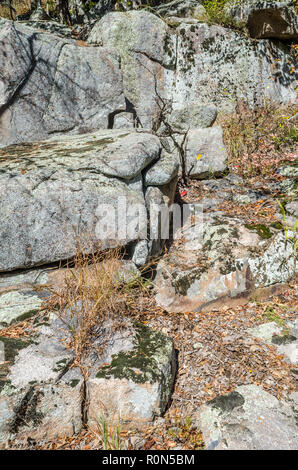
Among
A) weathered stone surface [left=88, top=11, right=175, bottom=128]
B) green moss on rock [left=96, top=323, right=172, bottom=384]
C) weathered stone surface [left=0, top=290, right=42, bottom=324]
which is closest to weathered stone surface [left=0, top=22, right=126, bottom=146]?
weathered stone surface [left=88, top=11, right=175, bottom=128]

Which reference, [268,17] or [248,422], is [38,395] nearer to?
[248,422]

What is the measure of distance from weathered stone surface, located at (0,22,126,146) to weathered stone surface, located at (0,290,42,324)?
3139 millimetres

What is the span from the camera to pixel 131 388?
89.0 inches

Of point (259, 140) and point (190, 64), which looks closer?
point (259, 140)

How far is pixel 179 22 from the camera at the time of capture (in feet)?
23.9

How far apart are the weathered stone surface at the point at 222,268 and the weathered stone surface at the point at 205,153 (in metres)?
1.86

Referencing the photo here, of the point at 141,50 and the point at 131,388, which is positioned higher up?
the point at 141,50

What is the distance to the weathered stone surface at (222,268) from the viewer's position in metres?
3.45

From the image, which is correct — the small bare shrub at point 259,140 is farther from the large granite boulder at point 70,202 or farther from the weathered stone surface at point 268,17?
the large granite boulder at point 70,202

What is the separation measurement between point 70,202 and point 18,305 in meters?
1.14

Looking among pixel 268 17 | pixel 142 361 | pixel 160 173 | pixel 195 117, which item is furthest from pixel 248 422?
pixel 268 17

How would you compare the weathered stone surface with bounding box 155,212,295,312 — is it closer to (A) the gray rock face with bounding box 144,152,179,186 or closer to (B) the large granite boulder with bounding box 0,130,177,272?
(B) the large granite boulder with bounding box 0,130,177,272

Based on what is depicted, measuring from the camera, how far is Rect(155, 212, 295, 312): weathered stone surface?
11.3 feet

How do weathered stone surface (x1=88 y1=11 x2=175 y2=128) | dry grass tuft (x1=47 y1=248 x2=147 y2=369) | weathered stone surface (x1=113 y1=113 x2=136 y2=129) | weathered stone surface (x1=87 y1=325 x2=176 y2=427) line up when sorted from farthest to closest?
weathered stone surface (x1=88 y1=11 x2=175 y2=128) → weathered stone surface (x1=113 y1=113 x2=136 y2=129) → dry grass tuft (x1=47 y1=248 x2=147 y2=369) → weathered stone surface (x1=87 y1=325 x2=176 y2=427)
